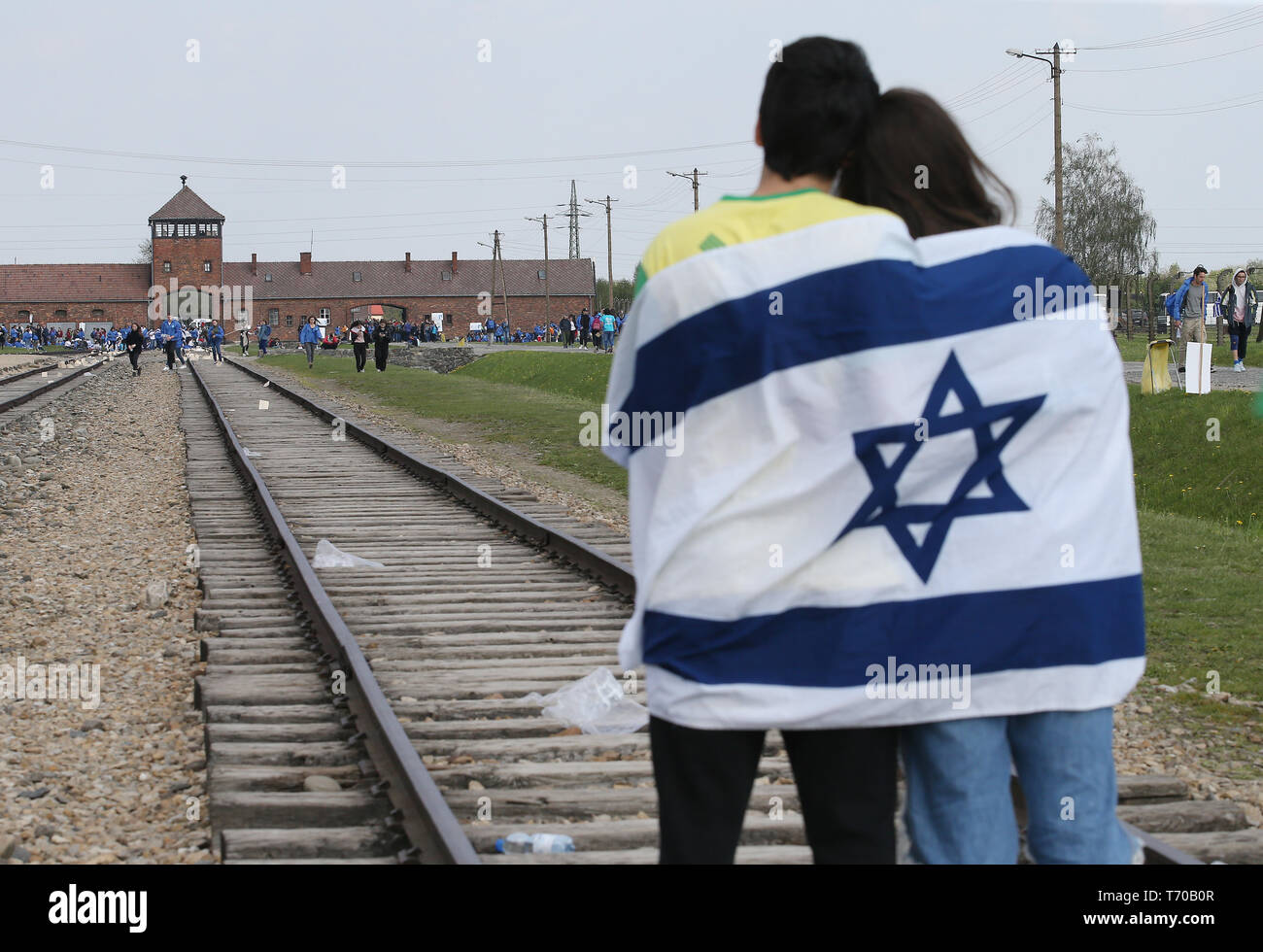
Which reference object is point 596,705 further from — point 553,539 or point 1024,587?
point 553,539

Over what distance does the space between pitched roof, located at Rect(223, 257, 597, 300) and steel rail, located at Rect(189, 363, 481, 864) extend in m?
115

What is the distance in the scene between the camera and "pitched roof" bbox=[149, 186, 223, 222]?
126m

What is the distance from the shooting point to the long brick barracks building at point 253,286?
124 metres

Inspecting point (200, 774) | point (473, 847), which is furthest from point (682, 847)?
point (200, 774)

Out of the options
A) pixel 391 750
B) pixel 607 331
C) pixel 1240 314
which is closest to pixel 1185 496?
pixel 1240 314

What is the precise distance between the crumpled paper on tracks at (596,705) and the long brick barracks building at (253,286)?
116785mm

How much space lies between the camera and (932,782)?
7.31 feet

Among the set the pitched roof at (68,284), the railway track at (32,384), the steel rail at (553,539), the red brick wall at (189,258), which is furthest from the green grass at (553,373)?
the pitched roof at (68,284)

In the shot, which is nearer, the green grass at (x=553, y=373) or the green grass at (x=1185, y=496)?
the green grass at (x=1185, y=496)

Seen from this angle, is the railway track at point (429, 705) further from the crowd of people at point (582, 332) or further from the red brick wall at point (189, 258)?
the red brick wall at point (189, 258)

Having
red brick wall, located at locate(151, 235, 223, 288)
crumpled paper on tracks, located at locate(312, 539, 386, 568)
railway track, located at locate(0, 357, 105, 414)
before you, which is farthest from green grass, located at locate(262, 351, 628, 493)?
red brick wall, located at locate(151, 235, 223, 288)

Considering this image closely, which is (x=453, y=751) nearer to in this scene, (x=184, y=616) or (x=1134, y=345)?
(x=184, y=616)
